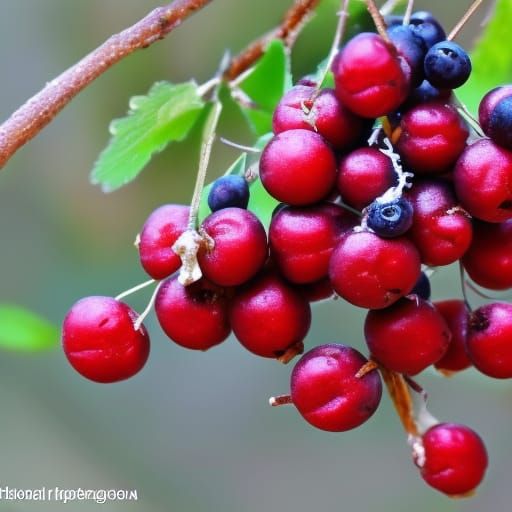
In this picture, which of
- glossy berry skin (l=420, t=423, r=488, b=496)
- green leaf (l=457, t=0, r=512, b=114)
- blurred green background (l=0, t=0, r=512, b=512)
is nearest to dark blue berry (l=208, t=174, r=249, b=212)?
glossy berry skin (l=420, t=423, r=488, b=496)

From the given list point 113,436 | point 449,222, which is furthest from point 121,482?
point 449,222

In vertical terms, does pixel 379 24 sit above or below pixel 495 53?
above

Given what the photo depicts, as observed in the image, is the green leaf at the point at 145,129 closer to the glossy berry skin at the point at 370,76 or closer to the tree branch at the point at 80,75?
the tree branch at the point at 80,75

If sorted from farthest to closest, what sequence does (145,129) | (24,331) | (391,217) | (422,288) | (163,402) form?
(163,402) < (24,331) < (145,129) < (422,288) < (391,217)

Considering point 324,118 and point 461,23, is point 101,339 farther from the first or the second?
point 461,23

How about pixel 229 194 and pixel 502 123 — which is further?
pixel 229 194

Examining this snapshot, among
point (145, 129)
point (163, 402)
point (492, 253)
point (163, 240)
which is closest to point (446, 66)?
point (492, 253)

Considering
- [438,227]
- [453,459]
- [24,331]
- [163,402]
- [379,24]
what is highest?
[379,24]

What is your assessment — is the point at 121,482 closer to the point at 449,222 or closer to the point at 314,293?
the point at 314,293
